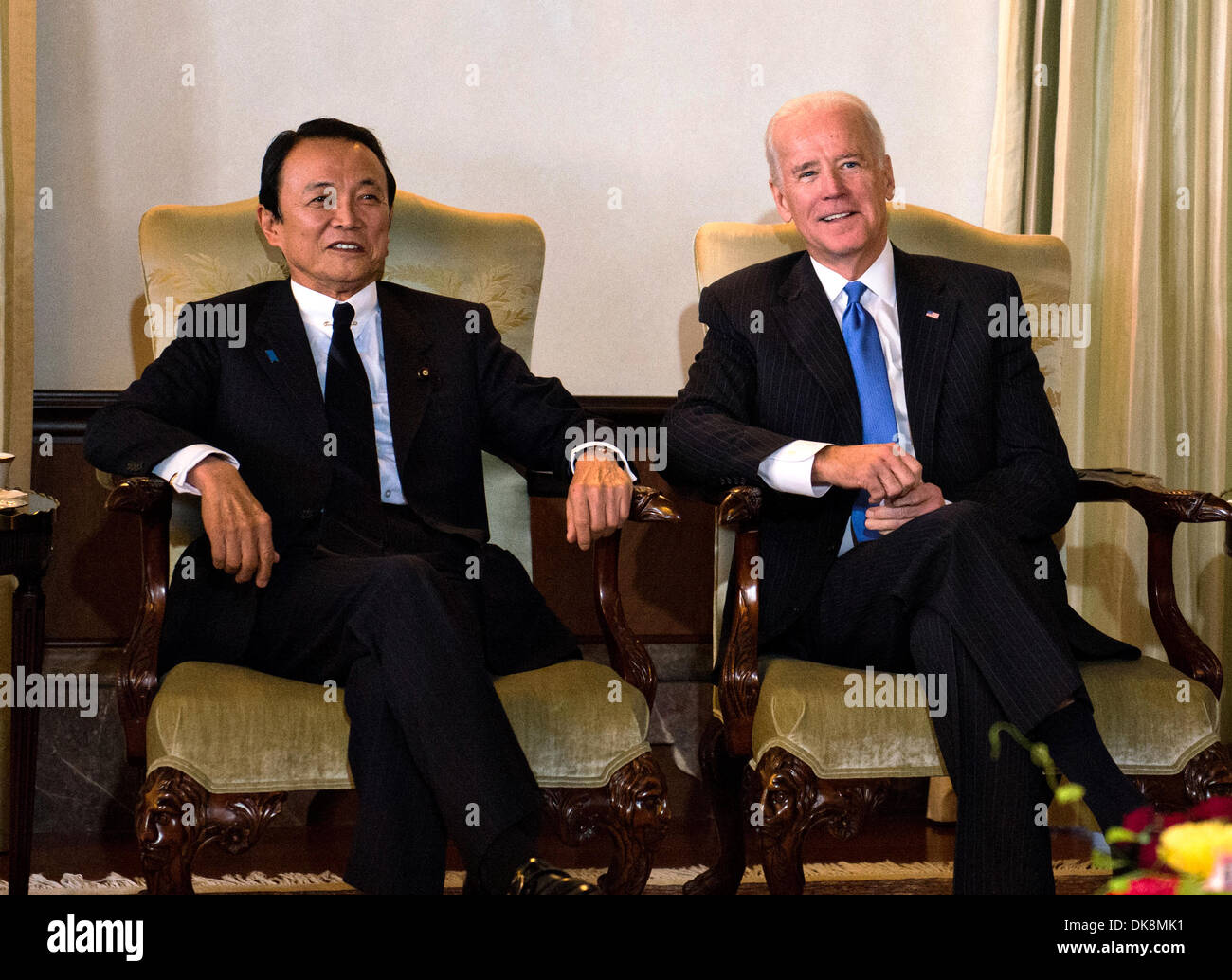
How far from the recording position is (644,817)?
200cm

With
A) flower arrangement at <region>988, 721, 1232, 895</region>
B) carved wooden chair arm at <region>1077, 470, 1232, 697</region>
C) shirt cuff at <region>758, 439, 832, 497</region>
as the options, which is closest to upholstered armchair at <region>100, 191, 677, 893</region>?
shirt cuff at <region>758, 439, 832, 497</region>

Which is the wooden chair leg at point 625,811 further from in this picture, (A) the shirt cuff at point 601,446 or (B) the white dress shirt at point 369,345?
(B) the white dress shirt at point 369,345

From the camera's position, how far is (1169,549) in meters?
2.35

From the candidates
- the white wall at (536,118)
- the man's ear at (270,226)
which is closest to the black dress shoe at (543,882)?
the man's ear at (270,226)

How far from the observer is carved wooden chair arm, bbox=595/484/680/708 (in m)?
2.18

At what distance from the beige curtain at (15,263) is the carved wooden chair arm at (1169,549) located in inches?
88.1

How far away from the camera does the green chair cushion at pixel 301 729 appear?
190 centimetres

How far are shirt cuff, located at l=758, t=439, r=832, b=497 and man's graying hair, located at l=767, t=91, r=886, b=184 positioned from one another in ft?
2.24

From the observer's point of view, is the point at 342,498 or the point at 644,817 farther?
the point at 342,498

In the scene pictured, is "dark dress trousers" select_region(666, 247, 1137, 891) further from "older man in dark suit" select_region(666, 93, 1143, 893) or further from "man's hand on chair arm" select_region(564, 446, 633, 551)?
"man's hand on chair arm" select_region(564, 446, 633, 551)
